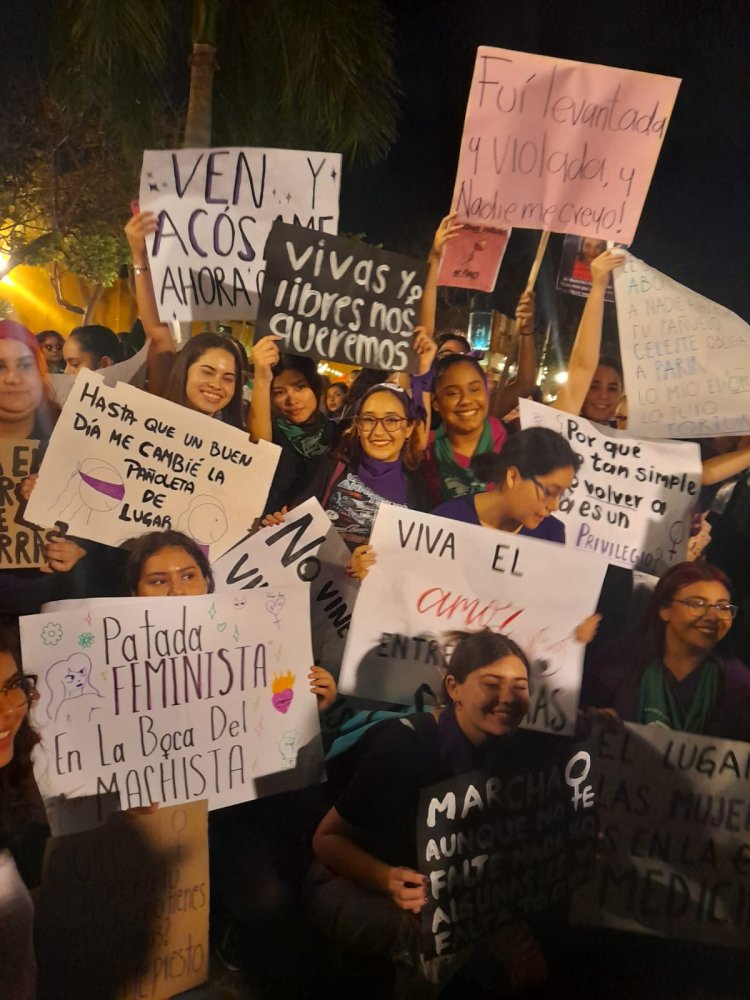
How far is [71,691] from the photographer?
1809 mm

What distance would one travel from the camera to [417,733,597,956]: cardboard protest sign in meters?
1.99

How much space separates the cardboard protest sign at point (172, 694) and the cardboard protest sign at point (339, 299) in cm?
59

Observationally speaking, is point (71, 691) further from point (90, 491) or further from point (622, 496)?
point (622, 496)

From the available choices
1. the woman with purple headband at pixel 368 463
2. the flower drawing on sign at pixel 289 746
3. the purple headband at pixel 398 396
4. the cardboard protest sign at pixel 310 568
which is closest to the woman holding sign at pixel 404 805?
the flower drawing on sign at pixel 289 746

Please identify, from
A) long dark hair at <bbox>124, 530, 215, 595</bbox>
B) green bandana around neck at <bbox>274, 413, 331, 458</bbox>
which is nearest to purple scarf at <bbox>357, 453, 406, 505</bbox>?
green bandana around neck at <bbox>274, 413, 331, 458</bbox>

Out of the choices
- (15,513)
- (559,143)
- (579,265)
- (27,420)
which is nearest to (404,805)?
(15,513)

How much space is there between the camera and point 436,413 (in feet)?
6.64

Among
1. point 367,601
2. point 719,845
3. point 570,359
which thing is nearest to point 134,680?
point 367,601

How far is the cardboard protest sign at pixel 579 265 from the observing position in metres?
2.04

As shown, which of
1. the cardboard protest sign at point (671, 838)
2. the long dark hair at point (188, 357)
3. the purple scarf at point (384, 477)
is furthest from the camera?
the cardboard protest sign at point (671, 838)

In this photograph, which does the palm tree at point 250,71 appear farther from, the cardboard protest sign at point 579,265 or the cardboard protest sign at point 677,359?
the cardboard protest sign at point 677,359

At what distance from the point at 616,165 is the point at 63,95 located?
1.31 m

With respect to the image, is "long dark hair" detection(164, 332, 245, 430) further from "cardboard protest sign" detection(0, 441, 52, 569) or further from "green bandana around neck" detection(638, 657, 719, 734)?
"green bandana around neck" detection(638, 657, 719, 734)

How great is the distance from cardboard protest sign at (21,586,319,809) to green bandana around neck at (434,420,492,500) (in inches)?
17.4
